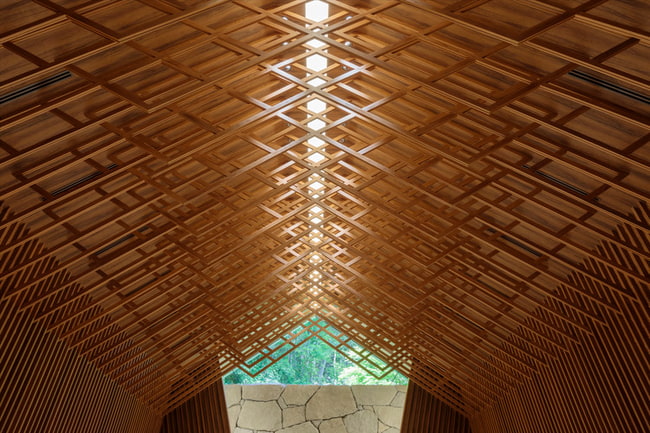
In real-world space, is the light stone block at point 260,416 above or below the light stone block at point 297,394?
below

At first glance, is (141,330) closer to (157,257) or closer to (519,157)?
(157,257)

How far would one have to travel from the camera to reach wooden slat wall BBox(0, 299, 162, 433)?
6902 mm

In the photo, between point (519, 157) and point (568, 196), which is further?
point (519, 157)

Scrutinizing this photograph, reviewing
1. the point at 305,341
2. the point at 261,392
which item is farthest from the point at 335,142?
the point at 261,392

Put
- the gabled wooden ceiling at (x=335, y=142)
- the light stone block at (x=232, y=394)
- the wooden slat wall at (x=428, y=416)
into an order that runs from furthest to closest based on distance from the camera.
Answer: the light stone block at (x=232, y=394)
the wooden slat wall at (x=428, y=416)
the gabled wooden ceiling at (x=335, y=142)

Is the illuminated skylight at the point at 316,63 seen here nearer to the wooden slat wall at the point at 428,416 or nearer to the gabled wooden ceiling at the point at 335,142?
the gabled wooden ceiling at the point at 335,142

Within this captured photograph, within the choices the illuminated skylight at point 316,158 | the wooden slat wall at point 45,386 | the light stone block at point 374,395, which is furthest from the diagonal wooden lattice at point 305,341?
the illuminated skylight at point 316,158

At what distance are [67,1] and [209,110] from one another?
2.81 m

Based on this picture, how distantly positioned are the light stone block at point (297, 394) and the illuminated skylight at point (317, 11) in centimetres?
1421

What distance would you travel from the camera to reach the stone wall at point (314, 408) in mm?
18672

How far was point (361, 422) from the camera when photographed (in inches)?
738

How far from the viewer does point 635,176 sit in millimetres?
5711

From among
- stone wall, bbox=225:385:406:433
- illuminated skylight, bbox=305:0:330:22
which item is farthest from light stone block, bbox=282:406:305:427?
illuminated skylight, bbox=305:0:330:22

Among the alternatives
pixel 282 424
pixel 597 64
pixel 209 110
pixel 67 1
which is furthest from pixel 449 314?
pixel 282 424
